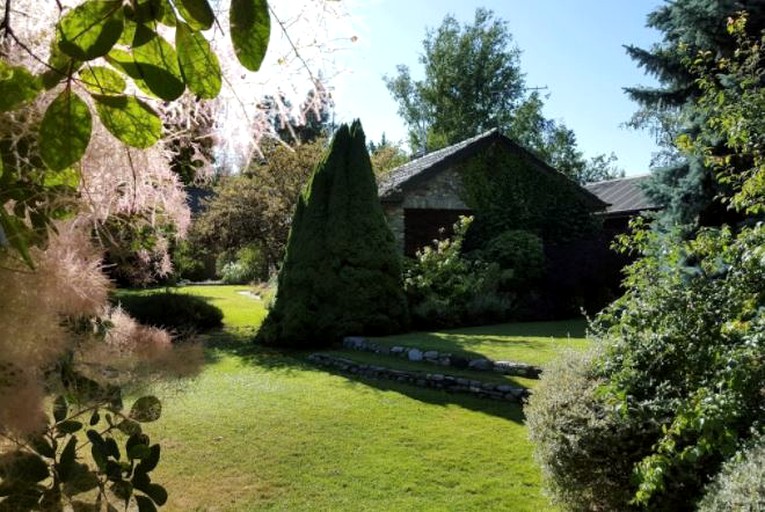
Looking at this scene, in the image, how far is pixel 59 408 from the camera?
142cm

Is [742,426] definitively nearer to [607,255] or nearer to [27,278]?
[27,278]

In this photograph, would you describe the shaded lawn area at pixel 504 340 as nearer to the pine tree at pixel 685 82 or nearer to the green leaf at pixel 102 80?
the pine tree at pixel 685 82

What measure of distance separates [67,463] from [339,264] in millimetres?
10456

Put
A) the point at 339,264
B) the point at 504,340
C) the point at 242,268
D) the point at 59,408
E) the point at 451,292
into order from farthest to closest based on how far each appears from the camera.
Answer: the point at 242,268 < the point at 451,292 < the point at 339,264 < the point at 504,340 < the point at 59,408

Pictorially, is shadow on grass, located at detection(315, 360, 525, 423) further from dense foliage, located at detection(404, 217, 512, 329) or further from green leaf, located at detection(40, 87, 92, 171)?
green leaf, located at detection(40, 87, 92, 171)

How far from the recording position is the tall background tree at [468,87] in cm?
3772

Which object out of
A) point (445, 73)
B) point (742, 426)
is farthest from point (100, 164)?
point (445, 73)

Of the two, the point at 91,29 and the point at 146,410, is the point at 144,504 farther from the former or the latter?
the point at 91,29

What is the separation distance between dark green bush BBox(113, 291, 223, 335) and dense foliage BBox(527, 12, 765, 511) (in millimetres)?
10085

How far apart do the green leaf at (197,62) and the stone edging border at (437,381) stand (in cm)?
654

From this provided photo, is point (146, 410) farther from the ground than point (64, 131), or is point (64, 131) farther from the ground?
point (64, 131)

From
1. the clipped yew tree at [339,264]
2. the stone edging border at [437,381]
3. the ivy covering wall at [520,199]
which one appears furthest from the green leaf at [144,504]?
the ivy covering wall at [520,199]

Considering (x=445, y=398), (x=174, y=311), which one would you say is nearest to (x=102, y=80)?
(x=445, y=398)

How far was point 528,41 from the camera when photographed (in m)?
39.0
